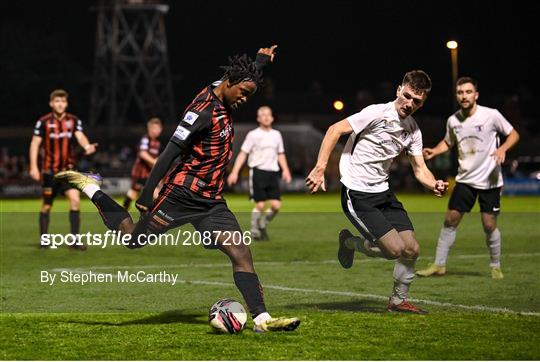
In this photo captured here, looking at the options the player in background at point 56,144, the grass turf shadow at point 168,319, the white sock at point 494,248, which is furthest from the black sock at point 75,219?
the grass turf shadow at point 168,319

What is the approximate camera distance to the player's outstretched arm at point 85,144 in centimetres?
1674

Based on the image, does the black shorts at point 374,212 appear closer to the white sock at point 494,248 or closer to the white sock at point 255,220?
the white sock at point 494,248

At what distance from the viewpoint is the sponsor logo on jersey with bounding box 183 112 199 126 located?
8.73m

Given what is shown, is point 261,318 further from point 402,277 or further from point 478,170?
point 478,170

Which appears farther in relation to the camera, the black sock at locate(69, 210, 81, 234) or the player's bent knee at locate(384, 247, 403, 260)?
the black sock at locate(69, 210, 81, 234)

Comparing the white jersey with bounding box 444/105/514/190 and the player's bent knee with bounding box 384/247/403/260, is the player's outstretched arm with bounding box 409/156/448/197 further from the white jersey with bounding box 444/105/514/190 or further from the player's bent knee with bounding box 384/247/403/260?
the white jersey with bounding box 444/105/514/190

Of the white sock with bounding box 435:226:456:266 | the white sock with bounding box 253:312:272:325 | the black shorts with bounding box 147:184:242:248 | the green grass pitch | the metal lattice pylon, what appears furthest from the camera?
the metal lattice pylon

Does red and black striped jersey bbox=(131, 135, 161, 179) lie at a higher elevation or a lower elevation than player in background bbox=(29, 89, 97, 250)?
lower

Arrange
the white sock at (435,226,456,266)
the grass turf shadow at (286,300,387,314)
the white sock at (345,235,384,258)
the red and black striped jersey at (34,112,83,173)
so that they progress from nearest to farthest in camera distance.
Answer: the white sock at (345,235,384,258), the grass turf shadow at (286,300,387,314), the white sock at (435,226,456,266), the red and black striped jersey at (34,112,83,173)

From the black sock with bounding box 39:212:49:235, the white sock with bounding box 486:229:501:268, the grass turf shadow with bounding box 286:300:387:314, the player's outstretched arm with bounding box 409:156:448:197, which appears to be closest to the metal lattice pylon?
the black sock with bounding box 39:212:49:235

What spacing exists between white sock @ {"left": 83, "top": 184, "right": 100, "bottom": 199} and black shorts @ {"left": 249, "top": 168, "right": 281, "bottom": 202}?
32.1ft

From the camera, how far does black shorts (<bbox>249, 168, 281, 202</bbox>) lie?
65.0ft

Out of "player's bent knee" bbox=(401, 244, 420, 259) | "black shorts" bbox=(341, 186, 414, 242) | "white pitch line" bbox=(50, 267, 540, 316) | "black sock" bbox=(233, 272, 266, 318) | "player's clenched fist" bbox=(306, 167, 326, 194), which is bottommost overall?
"white pitch line" bbox=(50, 267, 540, 316)

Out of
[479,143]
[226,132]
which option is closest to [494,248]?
[479,143]
